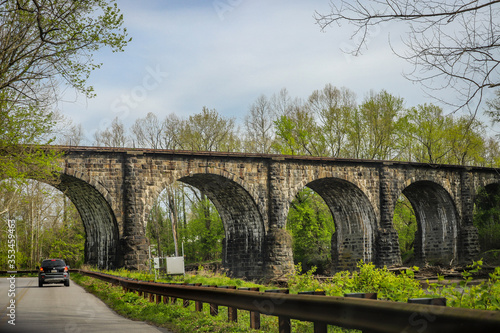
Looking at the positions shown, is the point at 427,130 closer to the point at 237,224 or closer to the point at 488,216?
the point at 488,216

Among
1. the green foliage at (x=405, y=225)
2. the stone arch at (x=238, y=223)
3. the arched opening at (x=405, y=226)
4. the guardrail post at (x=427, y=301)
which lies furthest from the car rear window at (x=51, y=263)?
the green foliage at (x=405, y=225)

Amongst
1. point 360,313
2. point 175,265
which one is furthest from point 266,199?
point 360,313

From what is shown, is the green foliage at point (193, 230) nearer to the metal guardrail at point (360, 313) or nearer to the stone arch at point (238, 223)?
the stone arch at point (238, 223)

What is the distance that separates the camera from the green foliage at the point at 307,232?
40875 millimetres

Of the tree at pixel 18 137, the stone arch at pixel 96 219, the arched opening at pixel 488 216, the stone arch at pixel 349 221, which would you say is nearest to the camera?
the tree at pixel 18 137

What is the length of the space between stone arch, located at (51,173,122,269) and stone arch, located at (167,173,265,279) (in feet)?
14.3

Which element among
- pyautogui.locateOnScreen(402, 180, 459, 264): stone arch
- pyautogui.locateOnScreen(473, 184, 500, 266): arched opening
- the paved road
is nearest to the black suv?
the paved road

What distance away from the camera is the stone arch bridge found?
83.9 feet

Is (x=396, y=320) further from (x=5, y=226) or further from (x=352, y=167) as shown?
(x=5, y=226)

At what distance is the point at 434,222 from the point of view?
124 ft

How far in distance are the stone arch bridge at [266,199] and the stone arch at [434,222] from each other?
69mm

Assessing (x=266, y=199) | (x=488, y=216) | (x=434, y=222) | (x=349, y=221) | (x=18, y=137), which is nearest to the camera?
(x=18, y=137)

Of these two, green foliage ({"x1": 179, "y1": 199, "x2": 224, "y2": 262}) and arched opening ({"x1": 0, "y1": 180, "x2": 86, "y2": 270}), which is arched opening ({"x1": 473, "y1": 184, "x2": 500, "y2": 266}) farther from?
arched opening ({"x1": 0, "y1": 180, "x2": 86, "y2": 270})

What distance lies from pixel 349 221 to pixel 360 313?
30.4m
